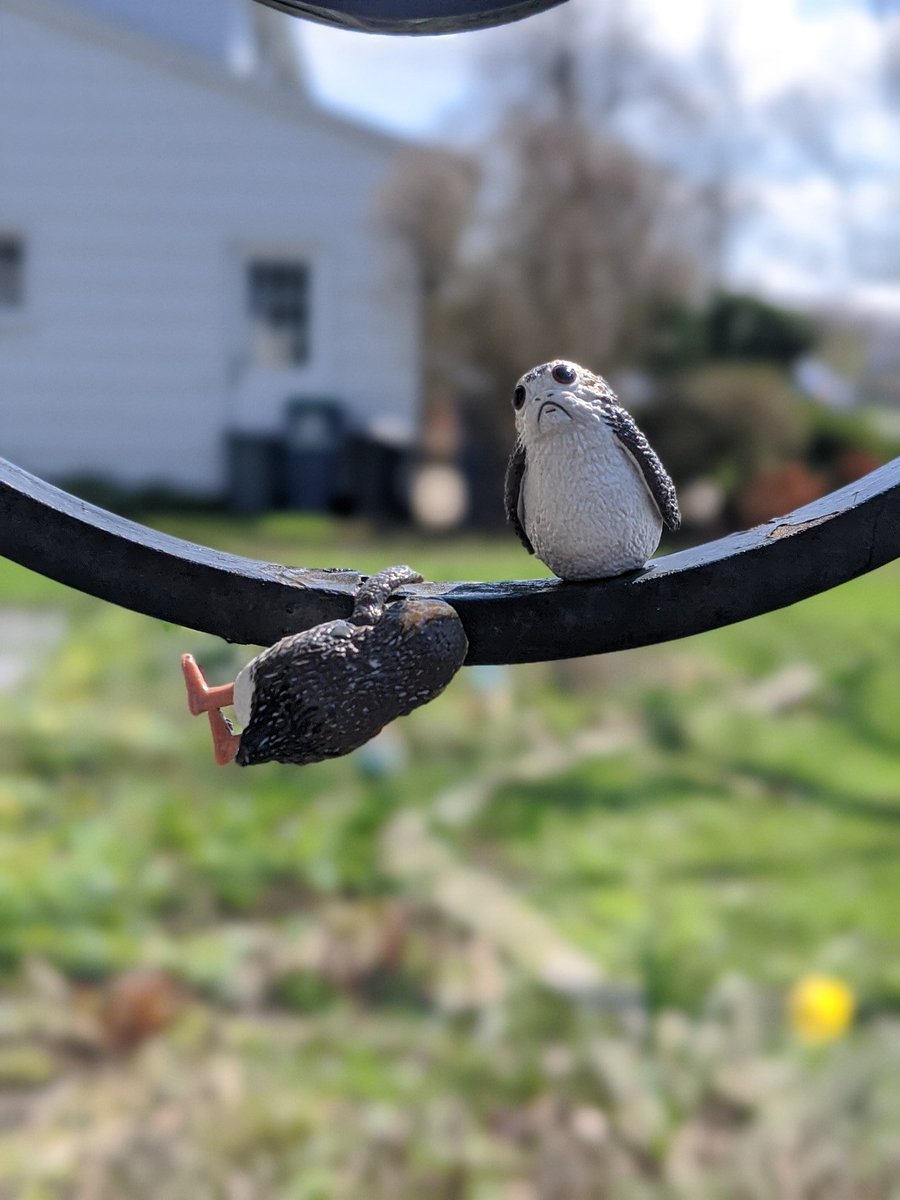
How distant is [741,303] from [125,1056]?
8.40 ft

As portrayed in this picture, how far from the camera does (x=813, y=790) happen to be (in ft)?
6.83

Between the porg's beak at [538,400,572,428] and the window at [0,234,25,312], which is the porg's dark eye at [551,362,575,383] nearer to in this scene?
the porg's beak at [538,400,572,428]

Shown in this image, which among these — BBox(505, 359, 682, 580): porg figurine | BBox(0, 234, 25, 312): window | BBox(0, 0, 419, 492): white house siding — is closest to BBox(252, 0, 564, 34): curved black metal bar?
BBox(505, 359, 682, 580): porg figurine

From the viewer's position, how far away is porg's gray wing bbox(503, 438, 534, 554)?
0.37m

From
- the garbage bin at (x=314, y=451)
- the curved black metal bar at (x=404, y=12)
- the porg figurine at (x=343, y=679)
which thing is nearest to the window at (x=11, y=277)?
the garbage bin at (x=314, y=451)

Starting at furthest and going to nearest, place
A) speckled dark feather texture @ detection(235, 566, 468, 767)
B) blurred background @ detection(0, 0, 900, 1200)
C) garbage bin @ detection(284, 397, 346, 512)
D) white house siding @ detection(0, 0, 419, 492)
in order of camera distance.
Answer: garbage bin @ detection(284, 397, 346, 512) < white house siding @ detection(0, 0, 419, 492) < blurred background @ detection(0, 0, 900, 1200) < speckled dark feather texture @ detection(235, 566, 468, 767)

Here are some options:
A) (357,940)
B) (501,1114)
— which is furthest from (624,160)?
(501,1114)

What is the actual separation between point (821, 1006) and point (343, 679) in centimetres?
163

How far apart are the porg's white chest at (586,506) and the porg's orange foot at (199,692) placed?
3.8 inches

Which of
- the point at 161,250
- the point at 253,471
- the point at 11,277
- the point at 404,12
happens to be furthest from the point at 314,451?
the point at 404,12

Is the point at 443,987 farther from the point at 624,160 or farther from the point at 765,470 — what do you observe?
the point at 624,160

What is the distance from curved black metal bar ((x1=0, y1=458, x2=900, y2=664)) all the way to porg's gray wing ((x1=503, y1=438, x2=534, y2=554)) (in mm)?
49

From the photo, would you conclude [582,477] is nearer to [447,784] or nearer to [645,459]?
[645,459]

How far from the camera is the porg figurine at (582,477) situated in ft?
1.13
